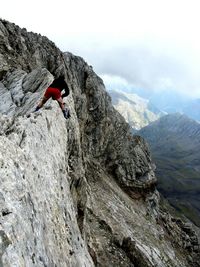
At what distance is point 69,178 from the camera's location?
28.7 m

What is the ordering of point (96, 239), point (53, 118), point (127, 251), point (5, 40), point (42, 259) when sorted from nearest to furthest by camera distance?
1. point (42, 259)
2. point (53, 118)
3. point (96, 239)
4. point (127, 251)
5. point (5, 40)

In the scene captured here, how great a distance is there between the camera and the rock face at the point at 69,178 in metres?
16.4

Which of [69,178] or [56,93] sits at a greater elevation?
[56,93]

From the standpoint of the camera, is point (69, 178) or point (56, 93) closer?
point (69, 178)

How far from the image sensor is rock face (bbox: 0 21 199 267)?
16355mm

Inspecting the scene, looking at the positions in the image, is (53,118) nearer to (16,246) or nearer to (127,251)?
(16,246)

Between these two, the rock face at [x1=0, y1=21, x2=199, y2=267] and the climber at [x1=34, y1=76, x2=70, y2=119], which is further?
the climber at [x1=34, y1=76, x2=70, y2=119]

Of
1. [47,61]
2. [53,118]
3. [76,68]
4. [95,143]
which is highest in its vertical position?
[76,68]

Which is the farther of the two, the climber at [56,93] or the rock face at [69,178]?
the climber at [56,93]

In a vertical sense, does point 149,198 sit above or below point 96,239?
above

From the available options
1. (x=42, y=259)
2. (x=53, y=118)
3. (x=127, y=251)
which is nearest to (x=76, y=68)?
(x=127, y=251)

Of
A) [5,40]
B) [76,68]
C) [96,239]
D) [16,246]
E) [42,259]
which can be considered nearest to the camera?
[16,246]

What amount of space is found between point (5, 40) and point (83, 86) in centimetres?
2631

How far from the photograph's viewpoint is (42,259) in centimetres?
1608
